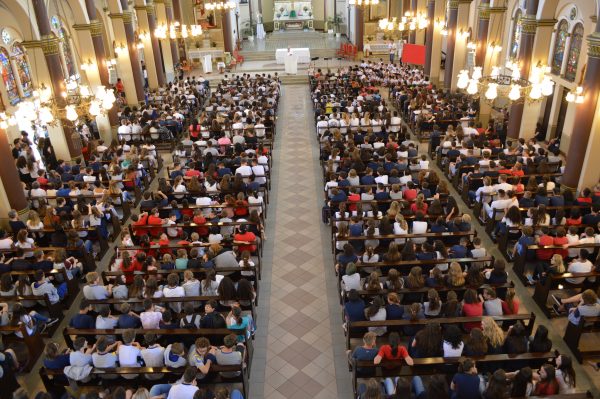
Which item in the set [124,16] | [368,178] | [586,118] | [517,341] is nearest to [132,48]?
[124,16]

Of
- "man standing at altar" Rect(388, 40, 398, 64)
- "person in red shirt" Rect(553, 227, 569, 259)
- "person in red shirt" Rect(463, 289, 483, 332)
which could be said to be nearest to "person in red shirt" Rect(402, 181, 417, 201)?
"person in red shirt" Rect(553, 227, 569, 259)

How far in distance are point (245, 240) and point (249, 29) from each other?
34494 mm

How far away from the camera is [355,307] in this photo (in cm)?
790

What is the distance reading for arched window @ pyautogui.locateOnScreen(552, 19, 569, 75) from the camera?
1753cm

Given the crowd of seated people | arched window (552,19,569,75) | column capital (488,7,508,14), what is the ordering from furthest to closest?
column capital (488,7,508,14) < arched window (552,19,569,75) < the crowd of seated people

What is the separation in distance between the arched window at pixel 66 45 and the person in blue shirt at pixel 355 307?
21992mm

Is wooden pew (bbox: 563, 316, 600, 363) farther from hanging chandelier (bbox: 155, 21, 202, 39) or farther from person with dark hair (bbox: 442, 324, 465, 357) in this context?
hanging chandelier (bbox: 155, 21, 202, 39)

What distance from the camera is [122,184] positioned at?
14234 millimetres

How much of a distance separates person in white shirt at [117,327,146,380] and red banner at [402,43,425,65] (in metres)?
24.6

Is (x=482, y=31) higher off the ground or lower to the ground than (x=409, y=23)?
lower

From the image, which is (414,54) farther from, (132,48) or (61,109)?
→ (61,109)

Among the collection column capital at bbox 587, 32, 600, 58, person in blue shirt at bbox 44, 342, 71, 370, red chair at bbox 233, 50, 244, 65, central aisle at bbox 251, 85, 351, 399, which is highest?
column capital at bbox 587, 32, 600, 58

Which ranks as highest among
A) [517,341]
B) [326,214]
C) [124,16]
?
[124,16]

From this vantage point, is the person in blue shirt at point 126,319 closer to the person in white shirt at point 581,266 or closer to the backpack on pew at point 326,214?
the backpack on pew at point 326,214
